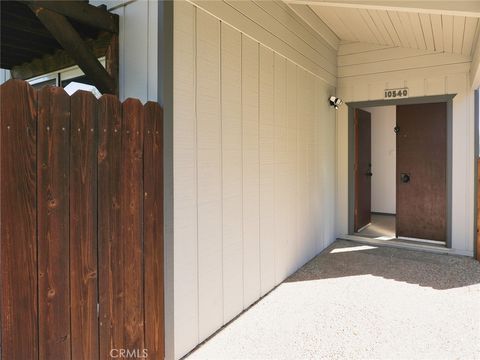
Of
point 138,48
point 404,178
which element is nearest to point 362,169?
point 404,178

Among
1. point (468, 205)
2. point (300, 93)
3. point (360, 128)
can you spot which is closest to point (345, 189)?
point (360, 128)

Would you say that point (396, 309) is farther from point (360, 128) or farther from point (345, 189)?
point (360, 128)

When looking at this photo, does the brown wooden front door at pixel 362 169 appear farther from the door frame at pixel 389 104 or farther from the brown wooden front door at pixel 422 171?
the brown wooden front door at pixel 422 171

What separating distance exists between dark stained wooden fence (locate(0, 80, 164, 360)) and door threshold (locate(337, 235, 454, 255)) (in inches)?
154

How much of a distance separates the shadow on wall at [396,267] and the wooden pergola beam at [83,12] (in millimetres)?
2923

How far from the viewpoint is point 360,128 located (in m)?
5.75

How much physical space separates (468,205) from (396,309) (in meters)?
2.39

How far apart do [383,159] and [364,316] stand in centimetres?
528

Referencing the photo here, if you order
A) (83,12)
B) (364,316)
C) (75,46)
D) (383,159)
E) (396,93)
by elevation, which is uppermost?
(396,93)

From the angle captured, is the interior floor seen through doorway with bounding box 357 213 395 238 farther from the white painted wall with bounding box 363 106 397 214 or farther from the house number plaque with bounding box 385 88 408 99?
the house number plaque with bounding box 385 88 408 99

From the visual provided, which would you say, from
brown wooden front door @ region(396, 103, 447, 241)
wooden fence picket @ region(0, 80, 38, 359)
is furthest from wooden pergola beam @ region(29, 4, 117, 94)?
brown wooden front door @ region(396, 103, 447, 241)

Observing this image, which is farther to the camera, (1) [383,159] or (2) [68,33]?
(1) [383,159]

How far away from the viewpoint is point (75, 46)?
2066 millimetres

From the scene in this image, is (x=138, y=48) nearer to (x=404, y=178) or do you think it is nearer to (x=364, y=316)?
(x=364, y=316)
